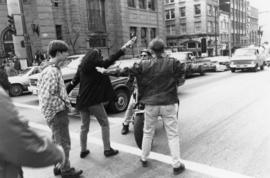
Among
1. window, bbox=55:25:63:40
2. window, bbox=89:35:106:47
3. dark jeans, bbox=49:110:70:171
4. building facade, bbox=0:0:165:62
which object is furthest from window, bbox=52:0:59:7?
dark jeans, bbox=49:110:70:171

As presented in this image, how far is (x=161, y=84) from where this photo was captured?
377 centimetres

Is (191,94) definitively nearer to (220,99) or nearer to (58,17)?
(220,99)

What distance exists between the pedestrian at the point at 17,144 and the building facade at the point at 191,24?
52.7 metres

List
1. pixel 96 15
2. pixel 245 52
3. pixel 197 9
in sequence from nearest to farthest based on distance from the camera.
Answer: pixel 245 52 → pixel 96 15 → pixel 197 9

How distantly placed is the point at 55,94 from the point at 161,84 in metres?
1.51

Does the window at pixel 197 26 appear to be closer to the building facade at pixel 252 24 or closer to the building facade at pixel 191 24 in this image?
the building facade at pixel 191 24

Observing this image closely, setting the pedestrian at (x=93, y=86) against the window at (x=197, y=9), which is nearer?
the pedestrian at (x=93, y=86)

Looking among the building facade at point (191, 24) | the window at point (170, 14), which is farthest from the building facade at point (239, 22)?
the window at point (170, 14)

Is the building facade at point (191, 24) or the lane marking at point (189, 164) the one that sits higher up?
the building facade at point (191, 24)

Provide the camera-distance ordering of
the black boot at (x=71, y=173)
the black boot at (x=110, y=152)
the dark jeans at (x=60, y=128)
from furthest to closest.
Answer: the black boot at (x=110, y=152) → the black boot at (x=71, y=173) → the dark jeans at (x=60, y=128)

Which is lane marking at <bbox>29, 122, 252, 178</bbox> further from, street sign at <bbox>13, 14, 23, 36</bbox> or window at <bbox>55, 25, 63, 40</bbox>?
window at <bbox>55, 25, 63, 40</bbox>

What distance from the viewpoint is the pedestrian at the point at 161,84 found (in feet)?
12.2

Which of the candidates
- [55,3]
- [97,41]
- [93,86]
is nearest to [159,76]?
[93,86]

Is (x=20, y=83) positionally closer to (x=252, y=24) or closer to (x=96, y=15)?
(x=96, y=15)
